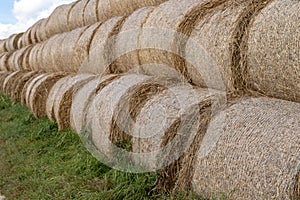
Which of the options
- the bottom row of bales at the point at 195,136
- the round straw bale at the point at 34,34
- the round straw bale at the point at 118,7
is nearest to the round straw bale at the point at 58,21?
the round straw bale at the point at 34,34

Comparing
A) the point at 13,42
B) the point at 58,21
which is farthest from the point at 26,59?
the point at 13,42

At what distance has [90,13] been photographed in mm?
7410

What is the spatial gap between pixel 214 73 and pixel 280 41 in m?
0.83

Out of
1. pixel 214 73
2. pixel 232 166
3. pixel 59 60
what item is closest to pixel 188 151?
pixel 232 166

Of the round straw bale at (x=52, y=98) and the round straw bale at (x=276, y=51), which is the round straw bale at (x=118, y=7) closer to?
the round straw bale at (x=52, y=98)

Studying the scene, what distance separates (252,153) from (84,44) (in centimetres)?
454

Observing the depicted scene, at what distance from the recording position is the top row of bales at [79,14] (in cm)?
614

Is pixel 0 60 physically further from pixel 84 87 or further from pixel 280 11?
pixel 280 11

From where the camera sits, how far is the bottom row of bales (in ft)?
7.62

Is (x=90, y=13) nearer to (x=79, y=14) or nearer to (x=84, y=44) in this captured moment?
(x=79, y=14)

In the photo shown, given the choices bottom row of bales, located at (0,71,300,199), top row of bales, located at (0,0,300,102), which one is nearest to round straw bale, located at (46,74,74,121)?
top row of bales, located at (0,0,300,102)

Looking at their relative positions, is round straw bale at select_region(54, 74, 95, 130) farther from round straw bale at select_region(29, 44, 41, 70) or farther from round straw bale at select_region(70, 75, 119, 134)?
round straw bale at select_region(29, 44, 41, 70)

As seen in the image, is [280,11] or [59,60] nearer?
[280,11]

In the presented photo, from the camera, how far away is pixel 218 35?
131 inches
